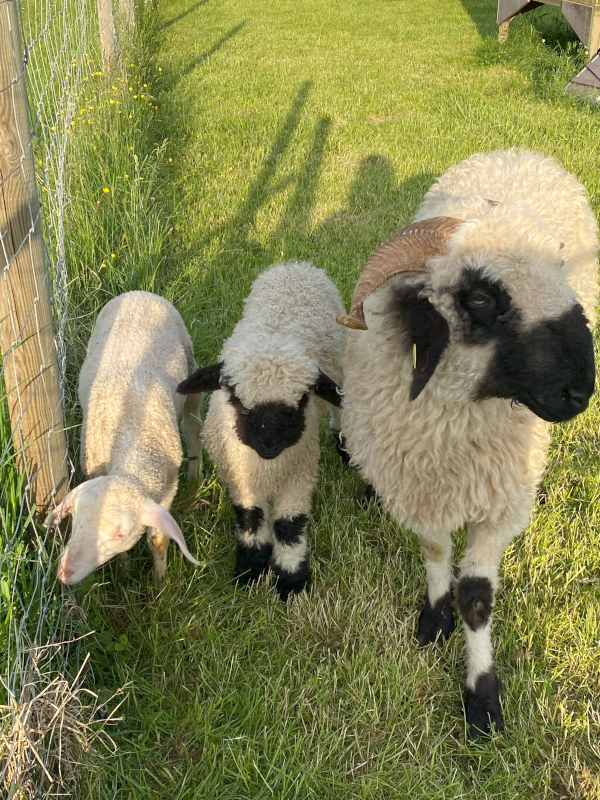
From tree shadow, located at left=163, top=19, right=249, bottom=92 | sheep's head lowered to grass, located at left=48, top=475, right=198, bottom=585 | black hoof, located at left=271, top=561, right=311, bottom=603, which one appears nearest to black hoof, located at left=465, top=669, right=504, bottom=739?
black hoof, located at left=271, top=561, right=311, bottom=603

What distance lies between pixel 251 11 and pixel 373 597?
19418mm

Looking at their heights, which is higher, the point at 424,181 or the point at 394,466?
the point at 394,466

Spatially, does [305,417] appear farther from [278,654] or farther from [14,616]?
[14,616]

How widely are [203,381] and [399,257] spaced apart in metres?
1.27

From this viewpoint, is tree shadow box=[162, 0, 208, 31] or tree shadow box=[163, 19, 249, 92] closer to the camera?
tree shadow box=[163, 19, 249, 92]

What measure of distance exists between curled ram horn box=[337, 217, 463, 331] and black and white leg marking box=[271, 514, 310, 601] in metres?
1.37

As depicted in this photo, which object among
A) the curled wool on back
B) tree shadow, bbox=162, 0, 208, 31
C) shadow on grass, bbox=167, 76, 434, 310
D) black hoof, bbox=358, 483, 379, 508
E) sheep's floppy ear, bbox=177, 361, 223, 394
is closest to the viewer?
sheep's floppy ear, bbox=177, 361, 223, 394

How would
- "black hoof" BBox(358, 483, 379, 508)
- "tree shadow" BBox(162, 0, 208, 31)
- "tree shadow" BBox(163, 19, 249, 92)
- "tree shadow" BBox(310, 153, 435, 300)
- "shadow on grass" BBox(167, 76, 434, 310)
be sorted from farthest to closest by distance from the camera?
"tree shadow" BBox(162, 0, 208, 31) → "tree shadow" BBox(163, 19, 249, 92) → "tree shadow" BBox(310, 153, 435, 300) → "shadow on grass" BBox(167, 76, 434, 310) → "black hoof" BBox(358, 483, 379, 508)

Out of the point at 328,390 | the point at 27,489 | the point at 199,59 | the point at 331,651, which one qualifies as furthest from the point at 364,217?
the point at 199,59

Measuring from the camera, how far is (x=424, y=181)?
757 cm

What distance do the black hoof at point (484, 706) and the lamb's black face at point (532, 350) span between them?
48.0 inches

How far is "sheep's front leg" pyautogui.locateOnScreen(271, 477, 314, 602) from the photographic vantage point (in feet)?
11.3

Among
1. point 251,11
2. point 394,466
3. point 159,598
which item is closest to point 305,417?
point 394,466

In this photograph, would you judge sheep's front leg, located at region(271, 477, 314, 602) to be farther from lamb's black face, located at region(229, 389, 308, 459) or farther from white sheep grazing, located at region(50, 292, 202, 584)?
white sheep grazing, located at region(50, 292, 202, 584)
